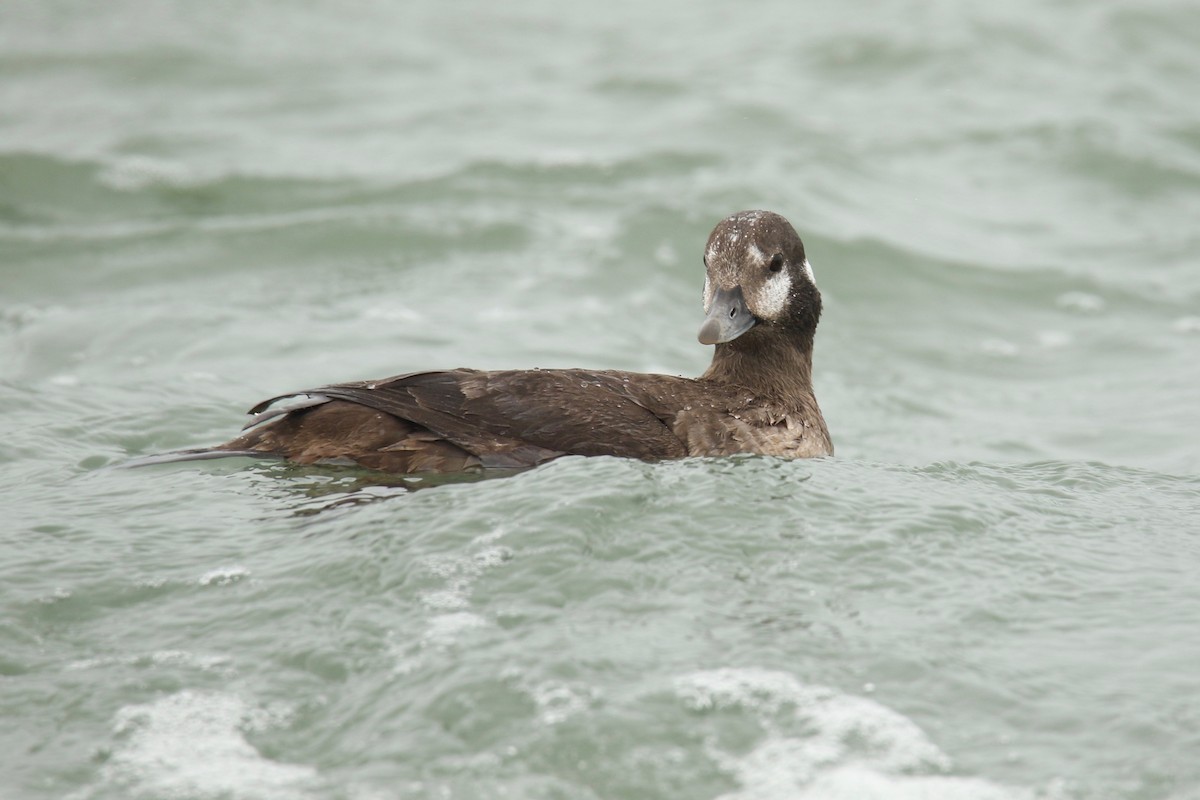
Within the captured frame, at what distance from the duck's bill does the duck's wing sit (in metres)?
0.45

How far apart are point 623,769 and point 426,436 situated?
2060mm

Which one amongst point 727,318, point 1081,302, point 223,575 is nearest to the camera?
point 223,575

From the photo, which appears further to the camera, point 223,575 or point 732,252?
point 732,252

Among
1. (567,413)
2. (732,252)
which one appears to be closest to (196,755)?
(567,413)

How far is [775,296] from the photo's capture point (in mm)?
5996

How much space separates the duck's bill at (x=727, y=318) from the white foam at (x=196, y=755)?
2.53 metres

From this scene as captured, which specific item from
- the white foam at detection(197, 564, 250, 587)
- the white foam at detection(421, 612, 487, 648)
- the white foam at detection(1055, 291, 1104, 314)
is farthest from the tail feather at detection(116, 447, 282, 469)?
the white foam at detection(1055, 291, 1104, 314)

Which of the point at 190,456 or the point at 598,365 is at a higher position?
the point at 598,365

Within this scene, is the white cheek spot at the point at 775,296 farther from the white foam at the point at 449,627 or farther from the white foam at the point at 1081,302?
the white foam at the point at 1081,302

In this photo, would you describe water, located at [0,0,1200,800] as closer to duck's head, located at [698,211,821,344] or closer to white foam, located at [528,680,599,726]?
white foam, located at [528,680,599,726]

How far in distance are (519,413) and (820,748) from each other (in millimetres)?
2076

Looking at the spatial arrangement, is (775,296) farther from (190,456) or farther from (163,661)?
(163,661)

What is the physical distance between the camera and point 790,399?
19.7 feet

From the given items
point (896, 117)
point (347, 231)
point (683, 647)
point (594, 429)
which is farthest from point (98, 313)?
point (896, 117)
